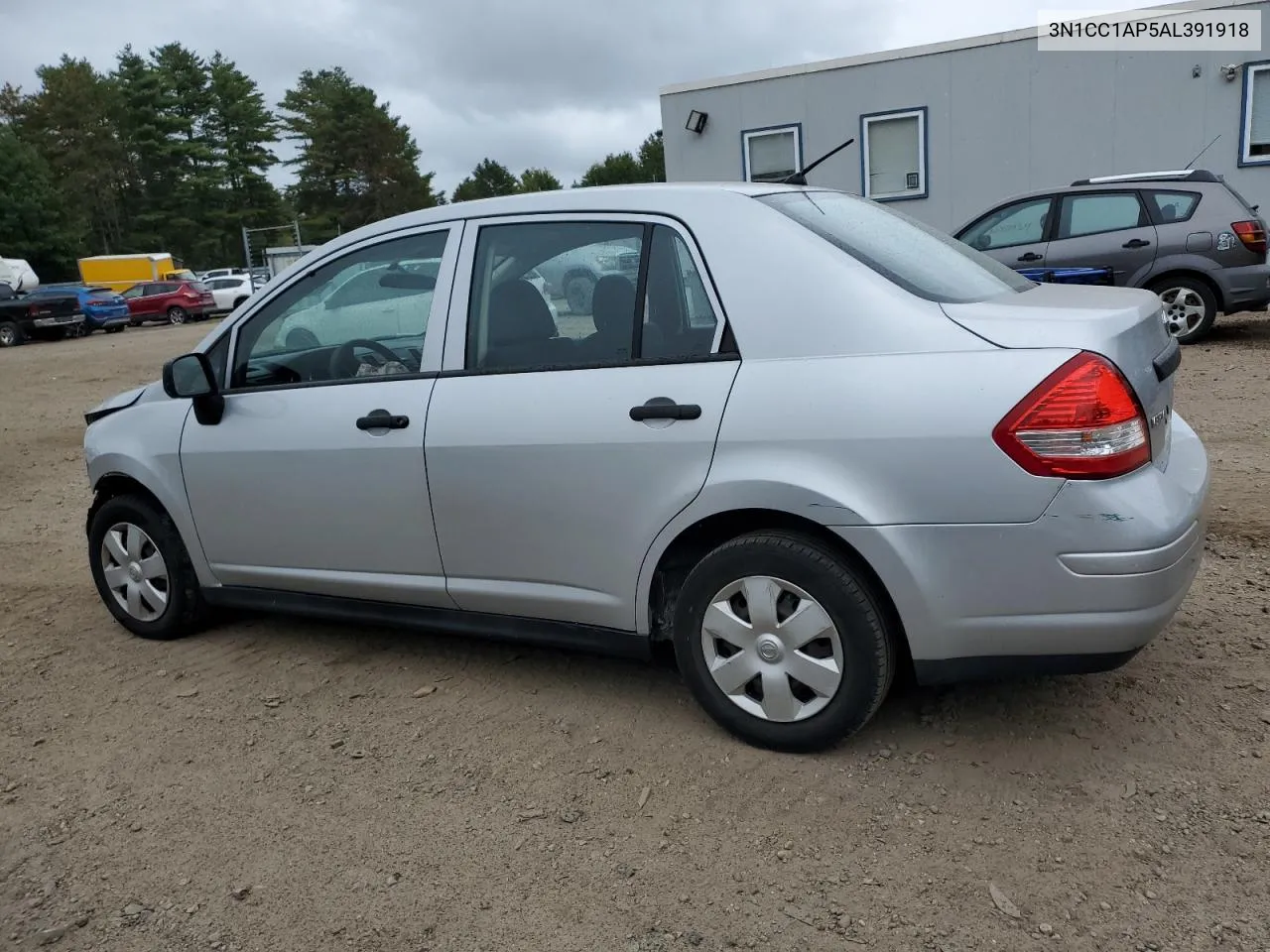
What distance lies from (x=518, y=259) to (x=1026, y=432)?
5.71ft

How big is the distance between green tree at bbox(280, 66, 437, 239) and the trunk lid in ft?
245

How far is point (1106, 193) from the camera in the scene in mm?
10203

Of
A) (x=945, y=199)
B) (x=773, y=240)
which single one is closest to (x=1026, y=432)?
(x=773, y=240)

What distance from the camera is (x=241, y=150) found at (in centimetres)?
6875

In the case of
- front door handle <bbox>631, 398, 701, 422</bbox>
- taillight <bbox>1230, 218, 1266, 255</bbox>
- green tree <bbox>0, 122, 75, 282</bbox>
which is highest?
green tree <bbox>0, 122, 75, 282</bbox>

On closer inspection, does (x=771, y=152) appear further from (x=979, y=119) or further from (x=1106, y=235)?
(x=1106, y=235)

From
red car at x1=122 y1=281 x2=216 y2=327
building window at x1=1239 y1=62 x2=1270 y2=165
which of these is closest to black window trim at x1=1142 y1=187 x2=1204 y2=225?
building window at x1=1239 y1=62 x2=1270 y2=165

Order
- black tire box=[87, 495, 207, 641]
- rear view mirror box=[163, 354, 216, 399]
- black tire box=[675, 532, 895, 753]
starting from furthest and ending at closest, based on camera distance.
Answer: black tire box=[87, 495, 207, 641] → rear view mirror box=[163, 354, 216, 399] → black tire box=[675, 532, 895, 753]

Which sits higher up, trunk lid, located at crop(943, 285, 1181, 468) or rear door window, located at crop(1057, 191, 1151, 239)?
rear door window, located at crop(1057, 191, 1151, 239)

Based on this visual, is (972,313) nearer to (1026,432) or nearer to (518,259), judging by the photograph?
(1026,432)

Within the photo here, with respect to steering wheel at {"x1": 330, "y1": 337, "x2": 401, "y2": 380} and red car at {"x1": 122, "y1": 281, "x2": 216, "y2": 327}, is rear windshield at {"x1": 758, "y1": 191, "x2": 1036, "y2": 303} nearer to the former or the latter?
steering wheel at {"x1": 330, "y1": 337, "x2": 401, "y2": 380}

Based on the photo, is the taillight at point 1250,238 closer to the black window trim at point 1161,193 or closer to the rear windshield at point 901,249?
the black window trim at point 1161,193

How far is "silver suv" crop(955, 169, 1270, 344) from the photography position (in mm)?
9625

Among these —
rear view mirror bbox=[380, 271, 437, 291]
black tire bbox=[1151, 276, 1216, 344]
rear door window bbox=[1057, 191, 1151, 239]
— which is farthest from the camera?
rear door window bbox=[1057, 191, 1151, 239]
